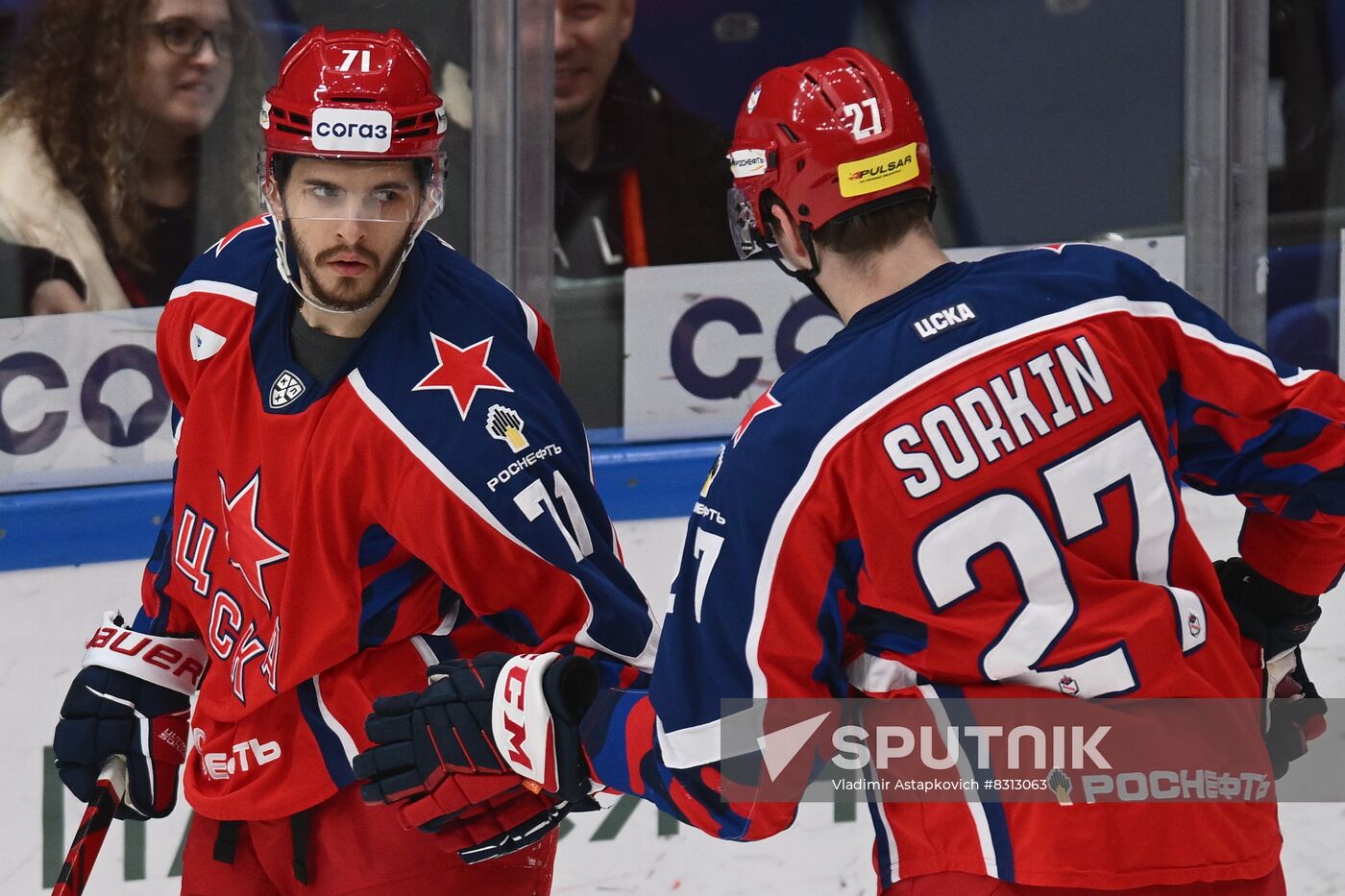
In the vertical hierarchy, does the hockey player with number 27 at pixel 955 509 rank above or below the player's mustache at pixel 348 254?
below

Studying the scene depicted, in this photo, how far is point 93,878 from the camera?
111 inches

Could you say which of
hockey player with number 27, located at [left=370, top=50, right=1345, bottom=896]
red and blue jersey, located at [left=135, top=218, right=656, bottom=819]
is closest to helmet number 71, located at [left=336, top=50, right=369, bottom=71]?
red and blue jersey, located at [left=135, top=218, right=656, bottom=819]

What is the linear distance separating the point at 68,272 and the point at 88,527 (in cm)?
45

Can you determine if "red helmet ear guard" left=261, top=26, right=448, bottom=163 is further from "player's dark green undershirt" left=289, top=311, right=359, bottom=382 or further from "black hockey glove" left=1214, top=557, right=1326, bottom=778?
"black hockey glove" left=1214, top=557, right=1326, bottom=778

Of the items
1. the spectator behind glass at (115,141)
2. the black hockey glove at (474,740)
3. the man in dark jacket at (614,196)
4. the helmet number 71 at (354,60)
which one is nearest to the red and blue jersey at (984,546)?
the black hockey glove at (474,740)

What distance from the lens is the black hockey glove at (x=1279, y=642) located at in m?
1.93

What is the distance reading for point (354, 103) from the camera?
1.97 m

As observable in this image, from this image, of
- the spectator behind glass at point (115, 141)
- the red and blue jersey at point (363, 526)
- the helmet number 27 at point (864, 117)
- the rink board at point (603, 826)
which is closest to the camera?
the helmet number 27 at point (864, 117)

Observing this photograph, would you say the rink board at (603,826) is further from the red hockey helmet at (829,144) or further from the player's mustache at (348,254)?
the red hockey helmet at (829,144)

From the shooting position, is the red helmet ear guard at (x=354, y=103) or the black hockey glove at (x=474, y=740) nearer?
the black hockey glove at (x=474, y=740)

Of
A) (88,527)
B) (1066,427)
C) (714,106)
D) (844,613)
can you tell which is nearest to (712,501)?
(844,613)

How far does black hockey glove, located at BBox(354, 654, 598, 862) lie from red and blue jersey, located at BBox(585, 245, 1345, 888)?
14 centimetres

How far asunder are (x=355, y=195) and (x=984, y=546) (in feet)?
2.80

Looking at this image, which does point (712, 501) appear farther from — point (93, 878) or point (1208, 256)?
point (1208, 256)
